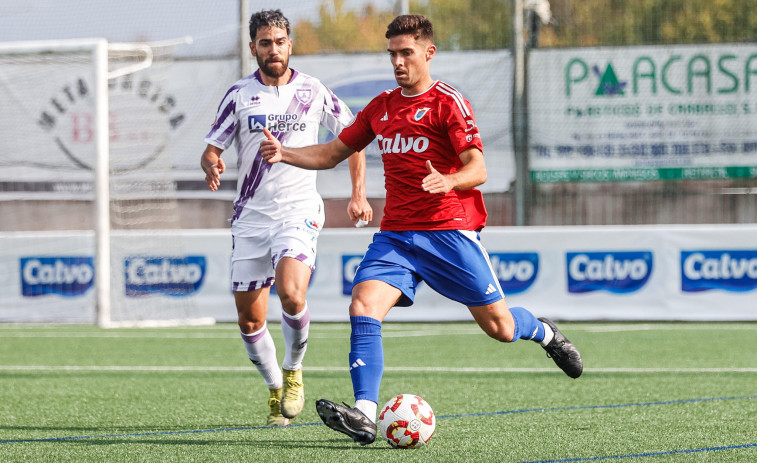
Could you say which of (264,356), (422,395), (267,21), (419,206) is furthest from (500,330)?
(267,21)

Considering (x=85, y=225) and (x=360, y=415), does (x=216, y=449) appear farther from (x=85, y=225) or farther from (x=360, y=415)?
(x=85, y=225)

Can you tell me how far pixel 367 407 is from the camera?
488cm

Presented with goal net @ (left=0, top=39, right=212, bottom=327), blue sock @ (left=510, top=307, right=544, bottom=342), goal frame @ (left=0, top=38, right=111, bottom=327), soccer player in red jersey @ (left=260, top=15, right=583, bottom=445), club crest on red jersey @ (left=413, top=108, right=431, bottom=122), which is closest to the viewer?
soccer player in red jersey @ (left=260, top=15, right=583, bottom=445)

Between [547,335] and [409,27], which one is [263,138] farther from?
[547,335]

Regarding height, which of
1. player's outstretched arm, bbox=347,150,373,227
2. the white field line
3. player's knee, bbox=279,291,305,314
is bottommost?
the white field line

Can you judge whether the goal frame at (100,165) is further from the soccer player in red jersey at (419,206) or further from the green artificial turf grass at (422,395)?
the soccer player in red jersey at (419,206)

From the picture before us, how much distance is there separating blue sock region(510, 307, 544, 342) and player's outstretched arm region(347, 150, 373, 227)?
943 mm

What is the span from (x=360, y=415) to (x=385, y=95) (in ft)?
5.34

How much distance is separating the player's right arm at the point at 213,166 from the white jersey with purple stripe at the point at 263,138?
0.07 meters

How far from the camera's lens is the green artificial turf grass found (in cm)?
501

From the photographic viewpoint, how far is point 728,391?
701 centimetres

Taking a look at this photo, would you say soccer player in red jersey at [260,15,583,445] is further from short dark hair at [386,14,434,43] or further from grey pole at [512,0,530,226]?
grey pole at [512,0,530,226]

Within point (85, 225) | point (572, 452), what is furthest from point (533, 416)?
point (85, 225)

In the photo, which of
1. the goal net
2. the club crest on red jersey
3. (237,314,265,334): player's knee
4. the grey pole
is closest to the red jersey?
the club crest on red jersey
